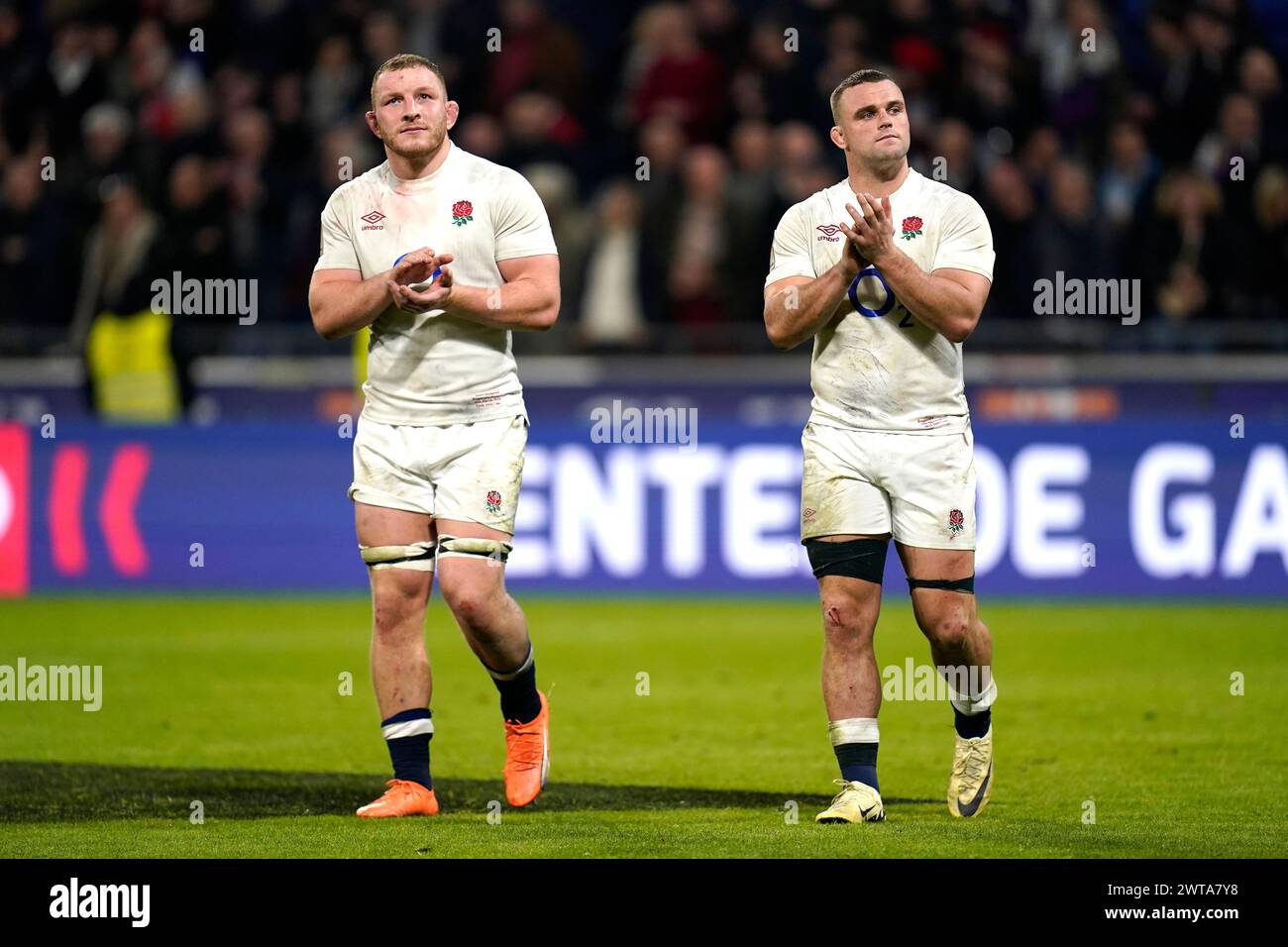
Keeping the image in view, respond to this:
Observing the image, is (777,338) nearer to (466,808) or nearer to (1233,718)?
(466,808)

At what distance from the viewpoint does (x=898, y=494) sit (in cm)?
745

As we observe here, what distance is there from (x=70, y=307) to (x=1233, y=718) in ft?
37.1

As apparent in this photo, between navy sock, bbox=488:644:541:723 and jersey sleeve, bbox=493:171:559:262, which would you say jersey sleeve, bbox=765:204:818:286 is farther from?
navy sock, bbox=488:644:541:723

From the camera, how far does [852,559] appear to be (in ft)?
24.4

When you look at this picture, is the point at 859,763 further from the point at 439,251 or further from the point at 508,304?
the point at 439,251

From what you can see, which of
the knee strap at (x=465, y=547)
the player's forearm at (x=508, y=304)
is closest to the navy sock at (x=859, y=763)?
the knee strap at (x=465, y=547)

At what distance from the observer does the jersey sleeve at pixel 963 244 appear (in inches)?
293

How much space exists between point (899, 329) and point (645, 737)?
3.02 m

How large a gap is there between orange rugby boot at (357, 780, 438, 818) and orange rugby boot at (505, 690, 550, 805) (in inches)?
13.7

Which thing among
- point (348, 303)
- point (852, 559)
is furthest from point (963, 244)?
point (348, 303)

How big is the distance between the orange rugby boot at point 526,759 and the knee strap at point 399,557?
74 cm

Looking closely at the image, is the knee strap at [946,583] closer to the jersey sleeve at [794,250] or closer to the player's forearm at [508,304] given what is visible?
the jersey sleeve at [794,250]

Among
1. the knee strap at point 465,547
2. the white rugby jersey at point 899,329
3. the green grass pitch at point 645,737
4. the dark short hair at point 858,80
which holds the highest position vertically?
the dark short hair at point 858,80

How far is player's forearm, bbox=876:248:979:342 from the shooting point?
7.15 metres
